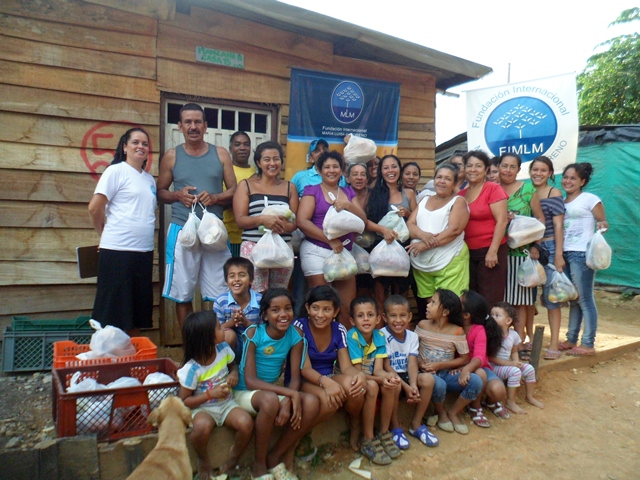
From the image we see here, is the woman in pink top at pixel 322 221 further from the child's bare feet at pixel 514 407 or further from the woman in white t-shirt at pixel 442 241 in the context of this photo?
the child's bare feet at pixel 514 407

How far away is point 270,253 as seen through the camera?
3.64 meters

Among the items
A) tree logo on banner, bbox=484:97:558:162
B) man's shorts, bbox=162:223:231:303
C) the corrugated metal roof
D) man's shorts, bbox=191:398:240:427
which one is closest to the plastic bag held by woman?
man's shorts, bbox=162:223:231:303

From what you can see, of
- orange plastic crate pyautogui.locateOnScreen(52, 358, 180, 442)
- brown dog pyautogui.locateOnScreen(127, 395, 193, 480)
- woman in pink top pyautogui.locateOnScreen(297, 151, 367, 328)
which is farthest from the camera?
woman in pink top pyautogui.locateOnScreen(297, 151, 367, 328)

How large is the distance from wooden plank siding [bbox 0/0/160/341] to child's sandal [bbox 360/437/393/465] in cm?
264

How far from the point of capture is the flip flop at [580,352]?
16.9ft

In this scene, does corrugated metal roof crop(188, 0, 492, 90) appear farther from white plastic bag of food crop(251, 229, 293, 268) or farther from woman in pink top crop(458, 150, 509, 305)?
white plastic bag of food crop(251, 229, 293, 268)

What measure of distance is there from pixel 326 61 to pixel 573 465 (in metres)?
4.29

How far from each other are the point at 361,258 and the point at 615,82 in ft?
33.1

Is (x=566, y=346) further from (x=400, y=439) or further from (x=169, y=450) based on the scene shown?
(x=169, y=450)

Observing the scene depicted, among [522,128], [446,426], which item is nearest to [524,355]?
[446,426]

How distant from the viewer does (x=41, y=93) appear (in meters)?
4.20

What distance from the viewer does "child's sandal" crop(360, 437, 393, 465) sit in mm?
3252

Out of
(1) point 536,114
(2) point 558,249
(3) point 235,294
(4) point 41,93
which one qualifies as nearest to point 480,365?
(2) point 558,249

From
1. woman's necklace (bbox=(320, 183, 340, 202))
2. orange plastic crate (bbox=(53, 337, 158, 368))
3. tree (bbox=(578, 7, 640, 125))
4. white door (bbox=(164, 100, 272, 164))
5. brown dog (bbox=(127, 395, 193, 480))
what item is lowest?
brown dog (bbox=(127, 395, 193, 480))
